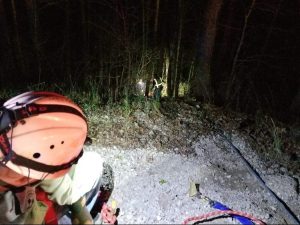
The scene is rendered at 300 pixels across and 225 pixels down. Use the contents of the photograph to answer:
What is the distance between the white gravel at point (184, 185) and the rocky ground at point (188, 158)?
1 cm

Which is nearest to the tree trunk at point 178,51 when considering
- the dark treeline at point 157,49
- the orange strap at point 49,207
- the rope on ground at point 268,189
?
the dark treeline at point 157,49

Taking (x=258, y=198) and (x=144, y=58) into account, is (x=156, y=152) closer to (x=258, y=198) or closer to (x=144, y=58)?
(x=258, y=198)

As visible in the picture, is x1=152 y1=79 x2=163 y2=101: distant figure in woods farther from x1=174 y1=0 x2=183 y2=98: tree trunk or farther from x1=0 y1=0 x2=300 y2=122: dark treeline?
x1=174 y1=0 x2=183 y2=98: tree trunk

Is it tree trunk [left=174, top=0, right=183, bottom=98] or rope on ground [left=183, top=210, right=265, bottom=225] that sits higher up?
tree trunk [left=174, top=0, right=183, bottom=98]

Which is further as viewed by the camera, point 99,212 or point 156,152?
point 156,152

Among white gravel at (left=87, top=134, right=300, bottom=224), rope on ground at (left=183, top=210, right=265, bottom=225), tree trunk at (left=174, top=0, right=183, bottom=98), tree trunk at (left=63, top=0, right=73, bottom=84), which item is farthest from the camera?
tree trunk at (left=63, top=0, right=73, bottom=84)

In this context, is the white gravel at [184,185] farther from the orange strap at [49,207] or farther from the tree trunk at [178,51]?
the tree trunk at [178,51]

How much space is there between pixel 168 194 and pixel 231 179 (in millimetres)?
942

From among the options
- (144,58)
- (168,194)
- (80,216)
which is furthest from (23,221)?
(144,58)

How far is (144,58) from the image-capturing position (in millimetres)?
6230

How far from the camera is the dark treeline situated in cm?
628

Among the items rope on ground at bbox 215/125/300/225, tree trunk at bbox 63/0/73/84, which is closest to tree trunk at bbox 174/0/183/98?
rope on ground at bbox 215/125/300/225

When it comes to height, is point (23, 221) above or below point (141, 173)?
above

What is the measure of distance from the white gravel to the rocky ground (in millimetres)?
11
